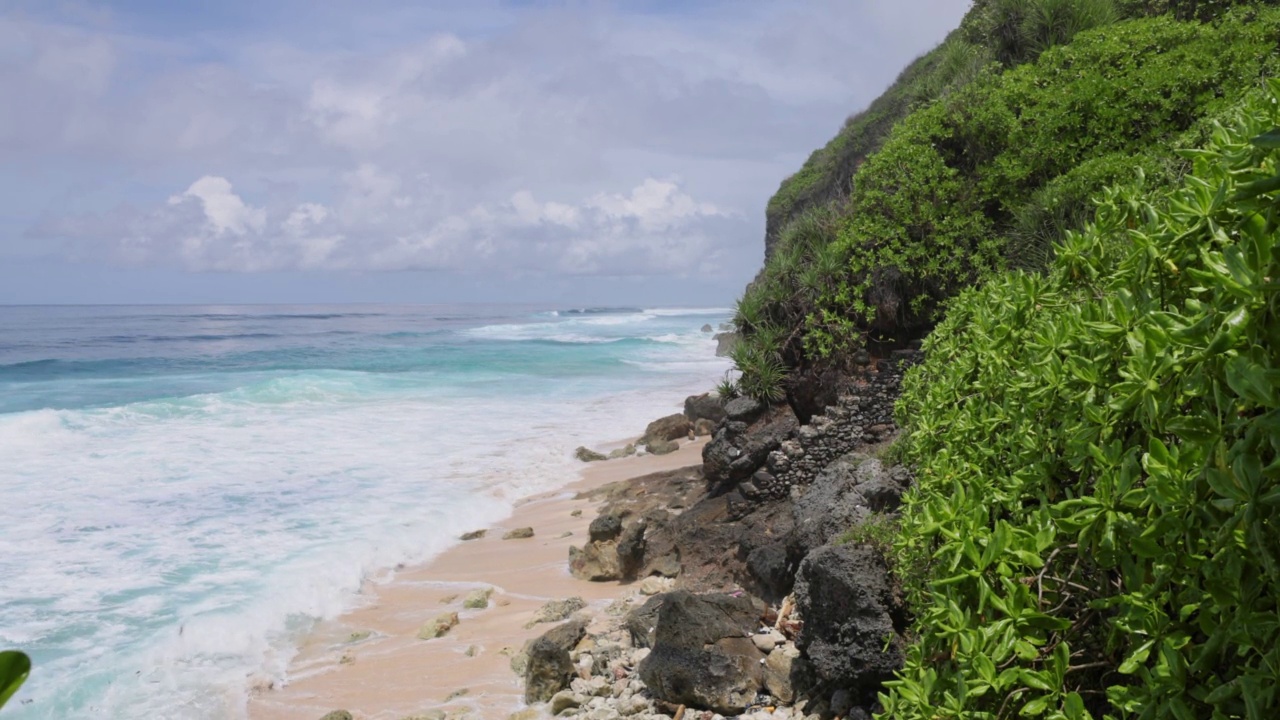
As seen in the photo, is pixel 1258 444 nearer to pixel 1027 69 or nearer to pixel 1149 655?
pixel 1149 655

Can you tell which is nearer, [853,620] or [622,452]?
[853,620]

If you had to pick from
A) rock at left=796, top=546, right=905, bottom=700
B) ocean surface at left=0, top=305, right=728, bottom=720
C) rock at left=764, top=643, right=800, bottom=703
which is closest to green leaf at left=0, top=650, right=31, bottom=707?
rock at left=796, top=546, right=905, bottom=700

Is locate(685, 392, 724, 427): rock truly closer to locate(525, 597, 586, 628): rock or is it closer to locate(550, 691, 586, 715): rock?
locate(525, 597, 586, 628): rock

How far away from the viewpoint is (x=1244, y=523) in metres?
1.97

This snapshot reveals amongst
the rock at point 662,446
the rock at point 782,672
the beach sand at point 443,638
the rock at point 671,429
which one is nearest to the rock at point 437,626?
the beach sand at point 443,638

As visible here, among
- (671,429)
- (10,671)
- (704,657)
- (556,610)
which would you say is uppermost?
(10,671)

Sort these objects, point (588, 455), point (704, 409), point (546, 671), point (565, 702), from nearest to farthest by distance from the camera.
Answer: point (565, 702) < point (546, 671) < point (588, 455) < point (704, 409)

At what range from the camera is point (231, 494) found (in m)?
12.7

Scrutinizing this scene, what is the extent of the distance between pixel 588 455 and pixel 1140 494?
12.7 meters

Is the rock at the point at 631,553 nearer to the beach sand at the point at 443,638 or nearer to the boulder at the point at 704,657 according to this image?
the beach sand at the point at 443,638

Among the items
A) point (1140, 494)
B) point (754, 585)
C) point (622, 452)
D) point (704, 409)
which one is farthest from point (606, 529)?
point (1140, 494)

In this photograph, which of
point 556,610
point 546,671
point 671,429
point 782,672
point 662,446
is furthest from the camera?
point 671,429

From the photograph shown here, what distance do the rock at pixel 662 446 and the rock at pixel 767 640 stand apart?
832 centimetres

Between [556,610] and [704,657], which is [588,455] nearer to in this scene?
[556,610]
